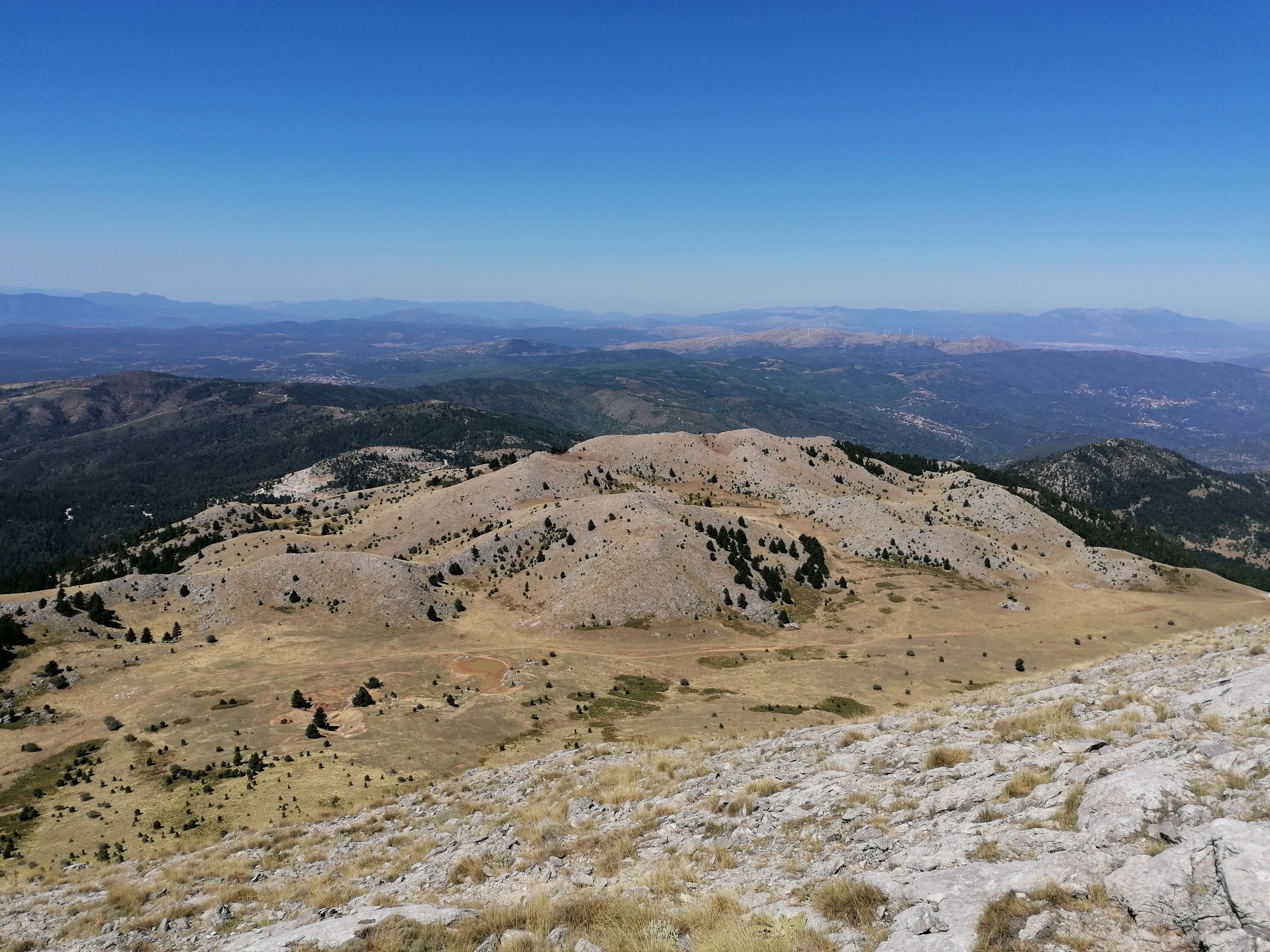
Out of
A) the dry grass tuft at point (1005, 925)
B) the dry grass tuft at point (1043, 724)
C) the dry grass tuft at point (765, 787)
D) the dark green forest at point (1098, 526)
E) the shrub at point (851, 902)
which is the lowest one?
the dark green forest at point (1098, 526)

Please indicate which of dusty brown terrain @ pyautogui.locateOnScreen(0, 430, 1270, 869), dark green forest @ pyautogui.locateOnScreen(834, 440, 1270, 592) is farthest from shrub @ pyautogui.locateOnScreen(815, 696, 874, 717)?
dark green forest @ pyautogui.locateOnScreen(834, 440, 1270, 592)

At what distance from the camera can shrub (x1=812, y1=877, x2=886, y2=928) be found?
1121 cm

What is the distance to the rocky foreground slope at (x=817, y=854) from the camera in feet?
33.2

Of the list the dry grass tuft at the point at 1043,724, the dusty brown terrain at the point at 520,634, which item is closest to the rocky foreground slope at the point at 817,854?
the dry grass tuft at the point at 1043,724

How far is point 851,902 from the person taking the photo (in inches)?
456

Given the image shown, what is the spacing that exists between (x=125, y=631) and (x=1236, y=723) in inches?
3350

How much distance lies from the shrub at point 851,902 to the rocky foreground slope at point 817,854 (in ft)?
0.15

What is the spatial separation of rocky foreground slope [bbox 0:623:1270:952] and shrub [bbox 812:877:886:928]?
46 millimetres

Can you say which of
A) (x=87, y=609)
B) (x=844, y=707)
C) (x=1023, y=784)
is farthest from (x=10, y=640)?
(x=1023, y=784)

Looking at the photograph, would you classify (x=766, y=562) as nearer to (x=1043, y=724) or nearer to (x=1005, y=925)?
(x=1043, y=724)

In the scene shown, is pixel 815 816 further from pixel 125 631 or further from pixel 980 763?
pixel 125 631

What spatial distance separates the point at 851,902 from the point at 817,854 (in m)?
4.50

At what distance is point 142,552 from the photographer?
107 m

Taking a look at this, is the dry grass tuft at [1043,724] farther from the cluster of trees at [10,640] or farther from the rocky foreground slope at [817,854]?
the cluster of trees at [10,640]
